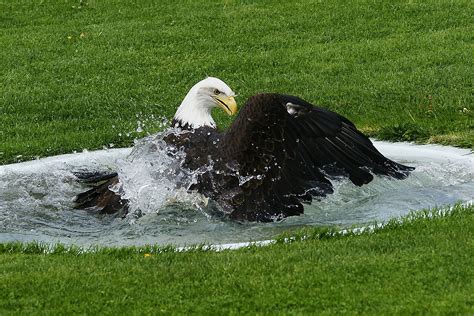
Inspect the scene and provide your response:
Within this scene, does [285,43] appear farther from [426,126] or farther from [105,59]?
[426,126]

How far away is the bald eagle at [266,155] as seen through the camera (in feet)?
26.8

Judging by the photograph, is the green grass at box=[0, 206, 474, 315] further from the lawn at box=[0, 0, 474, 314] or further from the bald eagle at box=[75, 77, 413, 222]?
the bald eagle at box=[75, 77, 413, 222]

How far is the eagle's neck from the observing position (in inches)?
346

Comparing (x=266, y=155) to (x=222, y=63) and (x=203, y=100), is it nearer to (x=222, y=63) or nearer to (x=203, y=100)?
(x=203, y=100)

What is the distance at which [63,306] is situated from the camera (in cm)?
570

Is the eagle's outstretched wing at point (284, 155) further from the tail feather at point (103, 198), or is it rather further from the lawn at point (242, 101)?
the lawn at point (242, 101)

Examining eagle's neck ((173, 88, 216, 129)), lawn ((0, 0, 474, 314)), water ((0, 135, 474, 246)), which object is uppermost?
eagle's neck ((173, 88, 216, 129))

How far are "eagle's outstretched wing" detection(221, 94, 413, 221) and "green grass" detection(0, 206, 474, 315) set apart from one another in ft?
4.25

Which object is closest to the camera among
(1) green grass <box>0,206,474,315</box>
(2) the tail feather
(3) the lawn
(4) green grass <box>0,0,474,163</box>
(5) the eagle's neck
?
(1) green grass <box>0,206,474,315</box>

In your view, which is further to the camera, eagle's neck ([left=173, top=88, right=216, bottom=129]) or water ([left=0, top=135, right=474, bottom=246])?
eagle's neck ([left=173, top=88, right=216, bottom=129])

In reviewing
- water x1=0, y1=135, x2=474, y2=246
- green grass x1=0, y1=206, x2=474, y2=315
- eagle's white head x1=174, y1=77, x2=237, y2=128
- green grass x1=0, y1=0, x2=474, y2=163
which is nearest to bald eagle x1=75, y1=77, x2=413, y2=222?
eagle's white head x1=174, y1=77, x2=237, y2=128

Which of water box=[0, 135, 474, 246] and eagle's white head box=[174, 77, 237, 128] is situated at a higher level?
eagle's white head box=[174, 77, 237, 128]

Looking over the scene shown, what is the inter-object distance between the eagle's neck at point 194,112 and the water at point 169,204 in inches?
12.7

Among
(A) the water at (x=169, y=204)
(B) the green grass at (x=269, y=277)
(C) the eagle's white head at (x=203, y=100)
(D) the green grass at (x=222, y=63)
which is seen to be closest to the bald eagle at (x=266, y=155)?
(C) the eagle's white head at (x=203, y=100)
